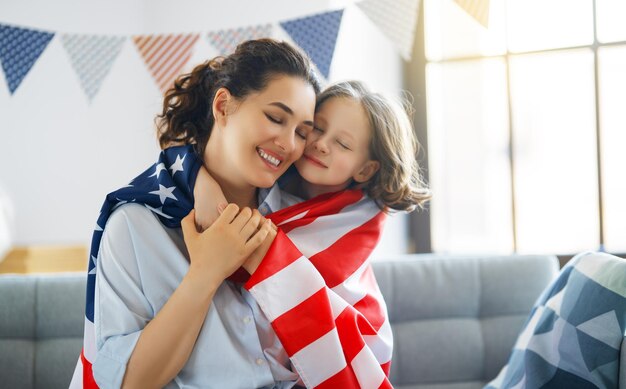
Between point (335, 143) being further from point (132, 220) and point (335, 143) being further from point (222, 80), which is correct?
point (132, 220)

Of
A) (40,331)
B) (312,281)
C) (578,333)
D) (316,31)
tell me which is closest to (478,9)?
(316,31)

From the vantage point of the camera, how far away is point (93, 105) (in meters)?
3.07

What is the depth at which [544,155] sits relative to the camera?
2.99 m

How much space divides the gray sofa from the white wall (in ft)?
3.28

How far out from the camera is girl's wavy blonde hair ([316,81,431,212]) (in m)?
1.69

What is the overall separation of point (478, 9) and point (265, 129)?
3.63ft

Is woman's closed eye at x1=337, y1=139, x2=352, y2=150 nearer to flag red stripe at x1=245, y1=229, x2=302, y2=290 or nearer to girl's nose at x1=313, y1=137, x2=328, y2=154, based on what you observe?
girl's nose at x1=313, y1=137, x2=328, y2=154

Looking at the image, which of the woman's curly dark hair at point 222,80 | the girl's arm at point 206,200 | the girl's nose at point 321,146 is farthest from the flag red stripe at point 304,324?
the woman's curly dark hair at point 222,80

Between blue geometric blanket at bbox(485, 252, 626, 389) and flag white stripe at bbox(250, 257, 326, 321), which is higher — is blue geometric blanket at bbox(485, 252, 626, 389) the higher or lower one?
the lower one

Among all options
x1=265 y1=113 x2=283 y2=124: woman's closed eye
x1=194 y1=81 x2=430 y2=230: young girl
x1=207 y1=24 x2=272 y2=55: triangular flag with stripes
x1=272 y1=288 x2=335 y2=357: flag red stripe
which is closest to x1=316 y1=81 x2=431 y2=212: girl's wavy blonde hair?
x1=194 y1=81 x2=430 y2=230: young girl

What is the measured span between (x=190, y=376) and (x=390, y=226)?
187cm

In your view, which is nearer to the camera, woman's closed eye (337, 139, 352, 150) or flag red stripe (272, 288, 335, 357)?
flag red stripe (272, 288, 335, 357)

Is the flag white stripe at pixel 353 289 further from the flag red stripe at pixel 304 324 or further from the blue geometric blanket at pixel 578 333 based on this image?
the blue geometric blanket at pixel 578 333

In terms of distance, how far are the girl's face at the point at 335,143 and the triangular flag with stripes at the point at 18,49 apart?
1.25 meters
